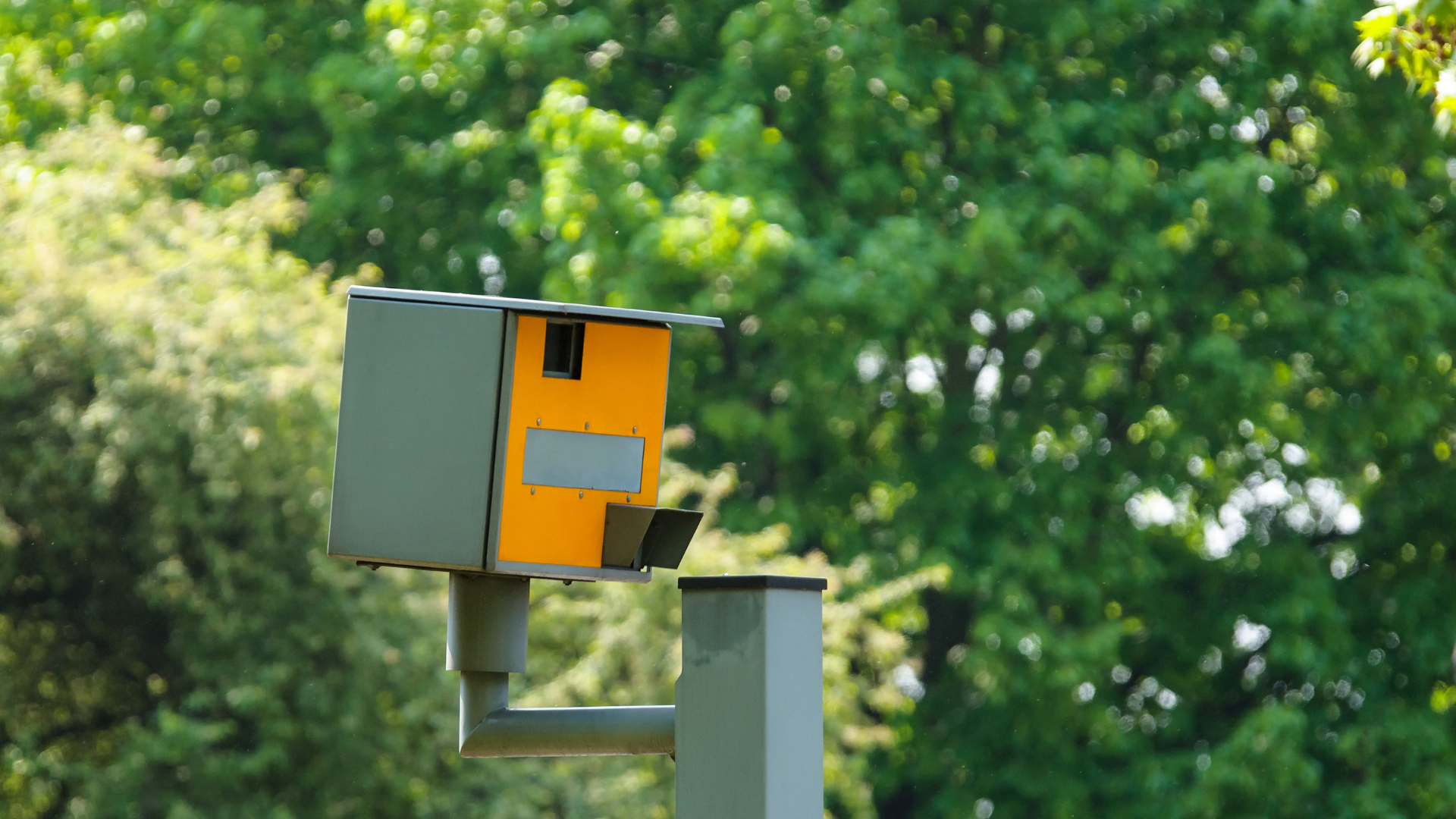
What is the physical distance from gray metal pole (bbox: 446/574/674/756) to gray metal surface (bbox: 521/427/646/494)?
0.17 meters

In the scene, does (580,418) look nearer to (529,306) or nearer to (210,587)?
(529,306)

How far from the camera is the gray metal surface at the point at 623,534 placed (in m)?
2.24

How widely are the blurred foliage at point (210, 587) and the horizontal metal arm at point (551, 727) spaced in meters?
6.25

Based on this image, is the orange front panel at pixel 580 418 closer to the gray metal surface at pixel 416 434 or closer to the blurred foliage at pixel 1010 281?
the gray metal surface at pixel 416 434

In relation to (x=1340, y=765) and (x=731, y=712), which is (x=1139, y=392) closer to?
(x=1340, y=765)

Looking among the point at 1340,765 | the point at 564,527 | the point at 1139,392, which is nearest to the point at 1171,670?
the point at 1340,765

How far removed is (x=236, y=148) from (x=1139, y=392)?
23.8 ft

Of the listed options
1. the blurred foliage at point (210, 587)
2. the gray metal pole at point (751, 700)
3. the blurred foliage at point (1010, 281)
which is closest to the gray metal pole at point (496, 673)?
the gray metal pole at point (751, 700)

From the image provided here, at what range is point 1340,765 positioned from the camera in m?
11.0

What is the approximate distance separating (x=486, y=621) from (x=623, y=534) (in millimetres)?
236

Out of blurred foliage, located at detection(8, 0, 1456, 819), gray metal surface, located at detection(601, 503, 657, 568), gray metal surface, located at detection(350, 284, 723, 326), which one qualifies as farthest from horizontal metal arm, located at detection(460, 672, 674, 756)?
blurred foliage, located at detection(8, 0, 1456, 819)

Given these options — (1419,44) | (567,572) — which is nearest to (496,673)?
(567,572)

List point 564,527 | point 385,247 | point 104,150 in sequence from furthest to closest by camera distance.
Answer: point 385,247 < point 104,150 < point 564,527

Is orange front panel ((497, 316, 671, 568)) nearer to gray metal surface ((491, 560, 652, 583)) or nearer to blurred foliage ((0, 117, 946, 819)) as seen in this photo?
gray metal surface ((491, 560, 652, 583))
